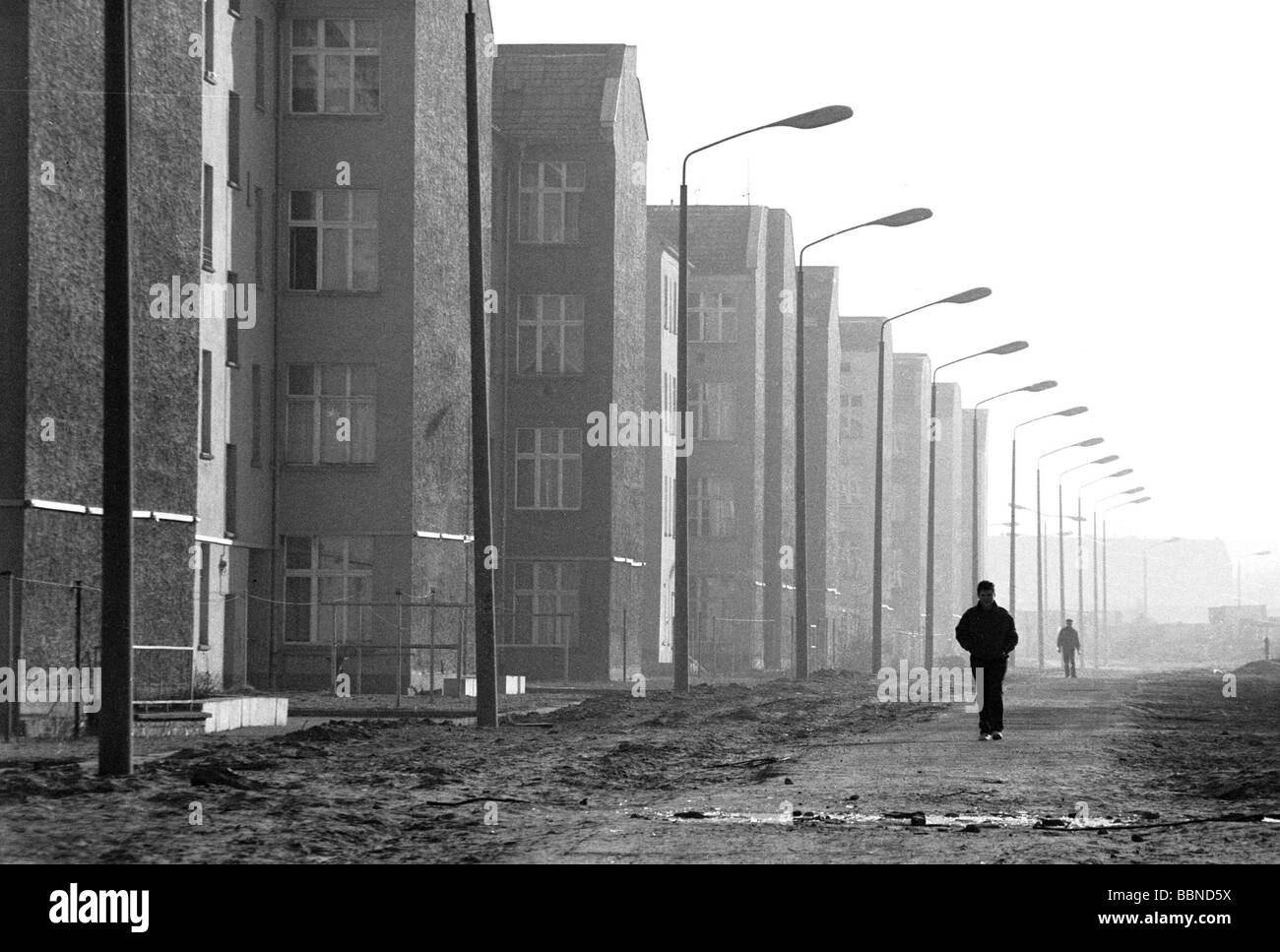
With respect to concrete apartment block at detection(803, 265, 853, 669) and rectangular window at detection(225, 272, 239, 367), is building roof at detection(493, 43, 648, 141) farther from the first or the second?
concrete apartment block at detection(803, 265, 853, 669)

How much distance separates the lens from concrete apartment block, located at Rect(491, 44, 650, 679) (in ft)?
169

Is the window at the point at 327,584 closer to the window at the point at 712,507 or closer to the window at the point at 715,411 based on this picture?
the window at the point at 712,507

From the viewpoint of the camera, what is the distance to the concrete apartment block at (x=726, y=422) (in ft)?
242

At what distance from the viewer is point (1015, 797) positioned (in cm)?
1631

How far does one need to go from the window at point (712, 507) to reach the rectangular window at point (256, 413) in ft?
115

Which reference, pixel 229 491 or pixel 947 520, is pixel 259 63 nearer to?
→ pixel 229 491

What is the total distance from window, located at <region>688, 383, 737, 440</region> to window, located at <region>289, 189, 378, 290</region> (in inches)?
1343

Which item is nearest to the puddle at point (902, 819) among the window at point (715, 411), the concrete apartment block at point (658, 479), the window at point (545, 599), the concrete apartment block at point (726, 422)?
the window at point (545, 599)

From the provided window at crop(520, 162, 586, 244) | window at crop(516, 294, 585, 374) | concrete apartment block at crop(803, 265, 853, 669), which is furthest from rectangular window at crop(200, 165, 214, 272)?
concrete apartment block at crop(803, 265, 853, 669)

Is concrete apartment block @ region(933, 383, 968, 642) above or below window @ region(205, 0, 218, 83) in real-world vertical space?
below

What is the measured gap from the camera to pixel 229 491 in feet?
125
